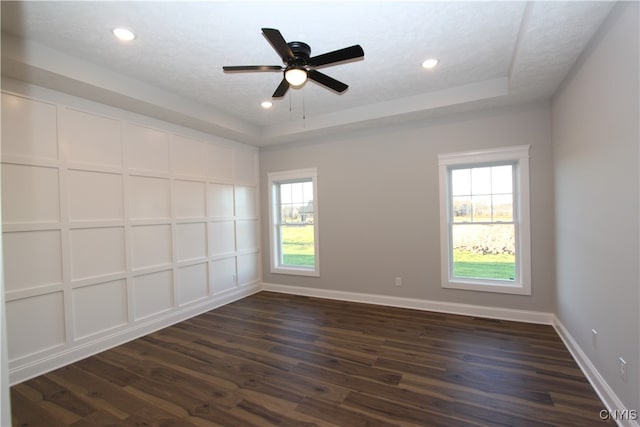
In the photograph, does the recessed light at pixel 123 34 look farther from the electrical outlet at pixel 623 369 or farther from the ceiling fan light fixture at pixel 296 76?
the electrical outlet at pixel 623 369

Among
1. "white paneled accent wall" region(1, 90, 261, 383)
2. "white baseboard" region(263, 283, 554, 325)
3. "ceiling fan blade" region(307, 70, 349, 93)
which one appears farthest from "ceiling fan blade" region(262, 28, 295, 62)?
"white baseboard" region(263, 283, 554, 325)

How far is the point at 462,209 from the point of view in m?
4.11

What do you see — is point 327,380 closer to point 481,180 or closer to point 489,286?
point 489,286

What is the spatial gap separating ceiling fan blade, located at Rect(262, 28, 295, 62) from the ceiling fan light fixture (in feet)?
0.43

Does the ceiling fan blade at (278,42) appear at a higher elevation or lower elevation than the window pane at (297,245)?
higher

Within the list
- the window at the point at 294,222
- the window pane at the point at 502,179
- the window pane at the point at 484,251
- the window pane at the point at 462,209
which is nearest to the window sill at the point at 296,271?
the window at the point at 294,222

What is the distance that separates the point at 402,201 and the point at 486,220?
3.63 ft

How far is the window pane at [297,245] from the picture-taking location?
17.2ft

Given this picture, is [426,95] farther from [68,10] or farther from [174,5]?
[68,10]

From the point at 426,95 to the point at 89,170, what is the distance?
3.94 meters

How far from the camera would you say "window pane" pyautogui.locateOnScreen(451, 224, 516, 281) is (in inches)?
152

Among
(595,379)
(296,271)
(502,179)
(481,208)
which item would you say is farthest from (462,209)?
(296,271)

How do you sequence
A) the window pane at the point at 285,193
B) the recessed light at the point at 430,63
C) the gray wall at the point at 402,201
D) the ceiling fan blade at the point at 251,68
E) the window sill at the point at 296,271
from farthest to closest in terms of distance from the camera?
the window pane at the point at 285,193 → the window sill at the point at 296,271 → the gray wall at the point at 402,201 → the recessed light at the point at 430,63 → the ceiling fan blade at the point at 251,68

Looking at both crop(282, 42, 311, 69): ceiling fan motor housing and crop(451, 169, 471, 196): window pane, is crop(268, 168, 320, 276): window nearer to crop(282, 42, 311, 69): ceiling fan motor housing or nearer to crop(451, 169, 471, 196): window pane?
crop(451, 169, 471, 196): window pane
